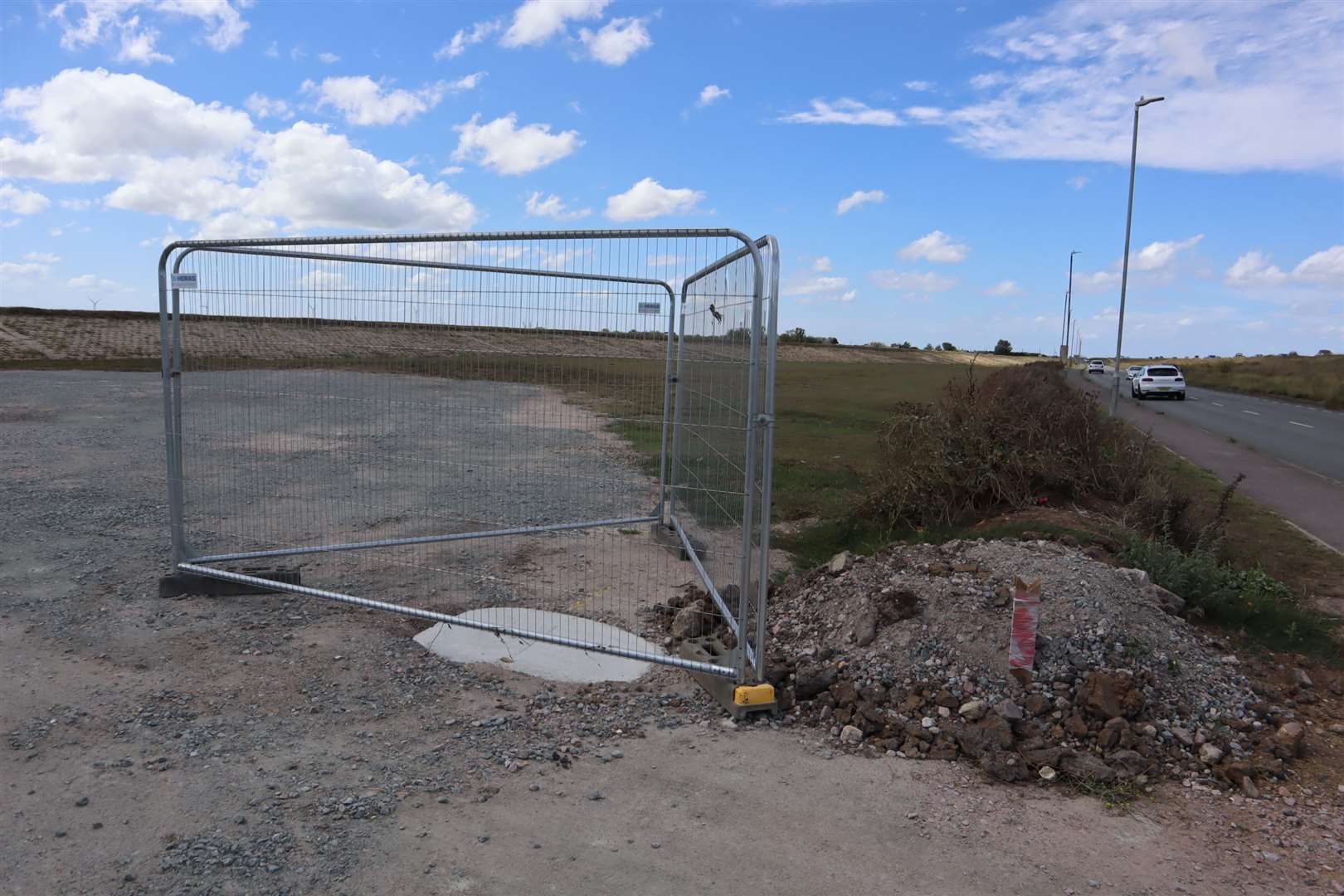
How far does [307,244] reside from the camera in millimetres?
6055

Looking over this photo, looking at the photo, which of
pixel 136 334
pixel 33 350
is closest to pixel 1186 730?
pixel 33 350

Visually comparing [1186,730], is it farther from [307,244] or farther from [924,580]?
[307,244]

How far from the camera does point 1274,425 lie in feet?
84.2

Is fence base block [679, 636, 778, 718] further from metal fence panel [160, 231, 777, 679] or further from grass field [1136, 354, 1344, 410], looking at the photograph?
grass field [1136, 354, 1344, 410]

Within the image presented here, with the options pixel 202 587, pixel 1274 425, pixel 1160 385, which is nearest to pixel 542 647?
pixel 202 587

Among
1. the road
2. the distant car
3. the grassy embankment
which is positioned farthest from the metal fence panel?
the distant car

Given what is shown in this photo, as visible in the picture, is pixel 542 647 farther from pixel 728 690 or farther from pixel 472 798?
pixel 472 798

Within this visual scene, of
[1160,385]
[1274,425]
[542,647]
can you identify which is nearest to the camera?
[542,647]

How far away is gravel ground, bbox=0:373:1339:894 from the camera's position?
3314 millimetres

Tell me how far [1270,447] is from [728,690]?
19.7m

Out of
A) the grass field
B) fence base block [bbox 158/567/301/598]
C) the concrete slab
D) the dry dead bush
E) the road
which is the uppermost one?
the grass field

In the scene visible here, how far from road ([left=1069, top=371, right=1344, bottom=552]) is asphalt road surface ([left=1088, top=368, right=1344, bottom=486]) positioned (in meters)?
0.02

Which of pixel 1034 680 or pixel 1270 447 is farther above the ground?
pixel 1270 447

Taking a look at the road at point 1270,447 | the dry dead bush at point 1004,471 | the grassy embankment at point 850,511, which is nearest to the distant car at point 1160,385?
the road at point 1270,447
